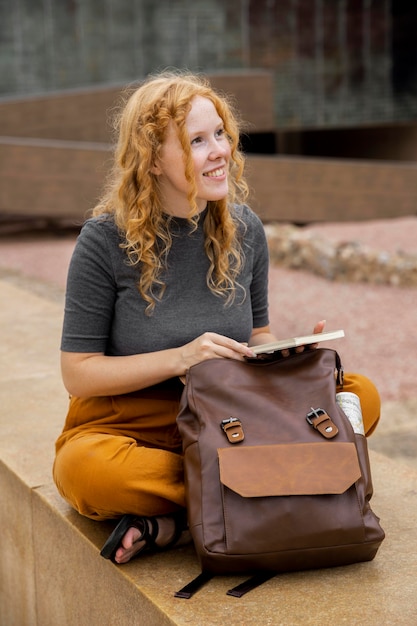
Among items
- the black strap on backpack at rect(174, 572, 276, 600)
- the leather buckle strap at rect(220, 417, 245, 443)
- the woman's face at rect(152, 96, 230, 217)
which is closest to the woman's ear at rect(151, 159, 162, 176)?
the woman's face at rect(152, 96, 230, 217)

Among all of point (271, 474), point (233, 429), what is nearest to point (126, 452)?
point (233, 429)

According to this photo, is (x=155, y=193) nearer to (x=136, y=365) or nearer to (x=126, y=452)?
(x=136, y=365)

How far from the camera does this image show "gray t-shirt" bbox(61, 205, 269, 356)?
239cm

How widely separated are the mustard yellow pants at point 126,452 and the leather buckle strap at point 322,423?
390 millimetres

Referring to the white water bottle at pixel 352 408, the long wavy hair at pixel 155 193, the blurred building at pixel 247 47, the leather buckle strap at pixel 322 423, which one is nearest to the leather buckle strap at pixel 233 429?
the leather buckle strap at pixel 322 423

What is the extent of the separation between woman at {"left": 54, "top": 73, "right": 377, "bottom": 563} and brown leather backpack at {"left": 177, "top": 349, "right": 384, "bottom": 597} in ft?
0.45

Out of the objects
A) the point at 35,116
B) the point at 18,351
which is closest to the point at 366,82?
the point at 35,116

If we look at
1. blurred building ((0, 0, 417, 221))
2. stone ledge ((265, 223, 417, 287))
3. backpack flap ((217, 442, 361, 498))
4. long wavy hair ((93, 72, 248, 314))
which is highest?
long wavy hair ((93, 72, 248, 314))

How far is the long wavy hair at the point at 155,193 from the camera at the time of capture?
235 centimetres

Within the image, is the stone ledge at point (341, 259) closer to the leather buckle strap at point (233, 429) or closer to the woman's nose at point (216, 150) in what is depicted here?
the woman's nose at point (216, 150)

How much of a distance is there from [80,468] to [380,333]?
17.6 feet

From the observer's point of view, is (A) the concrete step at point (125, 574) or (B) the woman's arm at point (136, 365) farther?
(B) the woman's arm at point (136, 365)

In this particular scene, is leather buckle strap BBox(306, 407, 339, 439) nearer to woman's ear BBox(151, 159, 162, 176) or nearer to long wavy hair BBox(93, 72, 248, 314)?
long wavy hair BBox(93, 72, 248, 314)

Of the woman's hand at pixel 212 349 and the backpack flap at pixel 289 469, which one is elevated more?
the woman's hand at pixel 212 349
